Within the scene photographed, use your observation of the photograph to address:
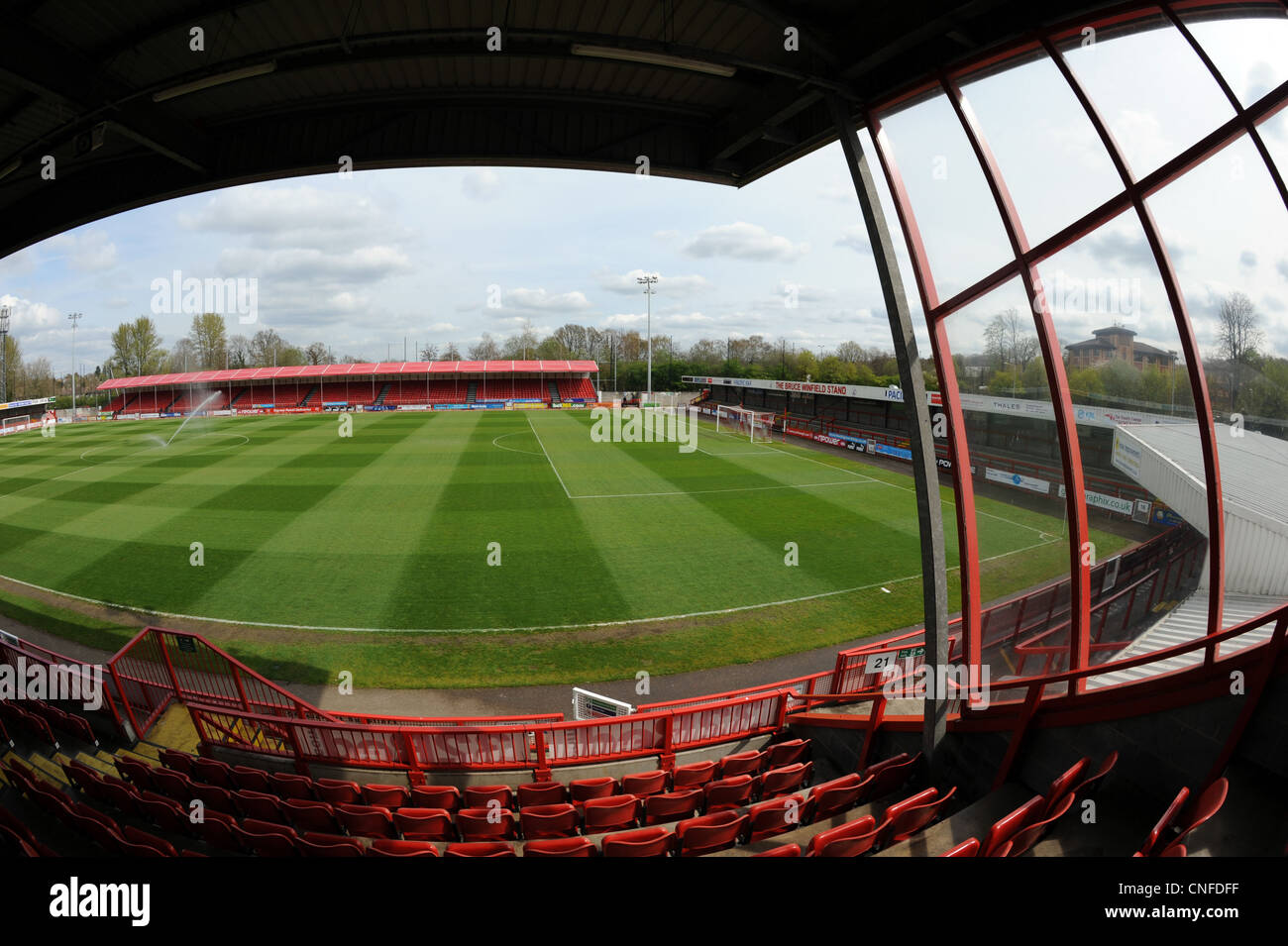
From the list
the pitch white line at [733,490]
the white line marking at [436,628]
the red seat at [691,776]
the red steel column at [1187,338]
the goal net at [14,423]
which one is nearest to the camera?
the red steel column at [1187,338]

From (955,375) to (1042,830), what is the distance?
3.79 meters

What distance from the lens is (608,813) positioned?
561 centimetres

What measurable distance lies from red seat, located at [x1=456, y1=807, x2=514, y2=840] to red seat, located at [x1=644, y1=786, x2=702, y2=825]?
4.54 feet

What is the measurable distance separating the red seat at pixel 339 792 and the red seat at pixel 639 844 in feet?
9.85

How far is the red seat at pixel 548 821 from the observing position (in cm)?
543

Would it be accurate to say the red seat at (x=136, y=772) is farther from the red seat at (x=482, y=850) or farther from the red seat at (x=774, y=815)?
the red seat at (x=774, y=815)

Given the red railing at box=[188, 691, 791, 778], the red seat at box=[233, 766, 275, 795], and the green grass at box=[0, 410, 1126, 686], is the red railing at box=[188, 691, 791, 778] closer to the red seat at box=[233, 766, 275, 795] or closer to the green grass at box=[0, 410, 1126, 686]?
the red seat at box=[233, 766, 275, 795]

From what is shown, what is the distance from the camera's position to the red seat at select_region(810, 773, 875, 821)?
5320 millimetres

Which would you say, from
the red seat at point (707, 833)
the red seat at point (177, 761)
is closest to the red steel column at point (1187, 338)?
the red seat at point (707, 833)

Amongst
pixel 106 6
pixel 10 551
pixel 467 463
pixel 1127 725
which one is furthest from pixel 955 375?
pixel 467 463

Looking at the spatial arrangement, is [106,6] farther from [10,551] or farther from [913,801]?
[10,551]

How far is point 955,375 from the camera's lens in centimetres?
562

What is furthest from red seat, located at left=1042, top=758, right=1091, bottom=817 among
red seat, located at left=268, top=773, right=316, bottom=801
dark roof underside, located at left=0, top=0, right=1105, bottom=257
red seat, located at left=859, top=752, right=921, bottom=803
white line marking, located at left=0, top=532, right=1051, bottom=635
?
white line marking, located at left=0, top=532, right=1051, bottom=635

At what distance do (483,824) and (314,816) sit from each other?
167 cm
